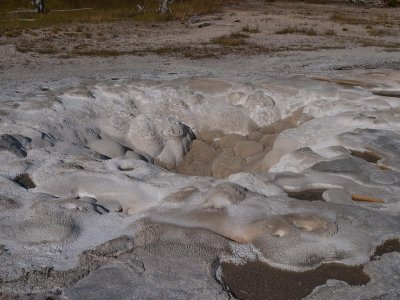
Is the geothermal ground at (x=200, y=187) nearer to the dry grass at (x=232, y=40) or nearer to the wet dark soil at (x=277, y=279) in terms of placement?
the wet dark soil at (x=277, y=279)

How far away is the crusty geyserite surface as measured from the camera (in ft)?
9.13

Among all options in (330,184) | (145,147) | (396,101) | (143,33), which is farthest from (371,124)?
(143,33)

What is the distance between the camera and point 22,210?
3.36 m

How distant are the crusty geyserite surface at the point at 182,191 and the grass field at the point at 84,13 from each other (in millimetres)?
8120

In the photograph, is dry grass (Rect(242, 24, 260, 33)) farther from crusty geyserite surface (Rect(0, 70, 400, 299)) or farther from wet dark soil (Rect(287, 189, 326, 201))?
wet dark soil (Rect(287, 189, 326, 201))

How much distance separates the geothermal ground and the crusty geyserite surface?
0.04ft

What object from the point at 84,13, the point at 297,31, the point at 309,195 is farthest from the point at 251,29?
the point at 309,195

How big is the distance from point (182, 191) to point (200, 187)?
16cm

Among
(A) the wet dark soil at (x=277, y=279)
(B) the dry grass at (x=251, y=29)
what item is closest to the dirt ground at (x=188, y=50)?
(B) the dry grass at (x=251, y=29)

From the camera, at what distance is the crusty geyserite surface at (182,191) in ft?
9.13

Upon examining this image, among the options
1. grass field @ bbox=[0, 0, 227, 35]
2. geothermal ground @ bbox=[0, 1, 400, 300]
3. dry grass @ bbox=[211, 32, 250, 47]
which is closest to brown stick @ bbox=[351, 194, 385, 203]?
geothermal ground @ bbox=[0, 1, 400, 300]

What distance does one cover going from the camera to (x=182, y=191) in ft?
11.8

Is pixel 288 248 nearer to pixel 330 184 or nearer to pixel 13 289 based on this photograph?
pixel 330 184

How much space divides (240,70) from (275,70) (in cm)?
58
